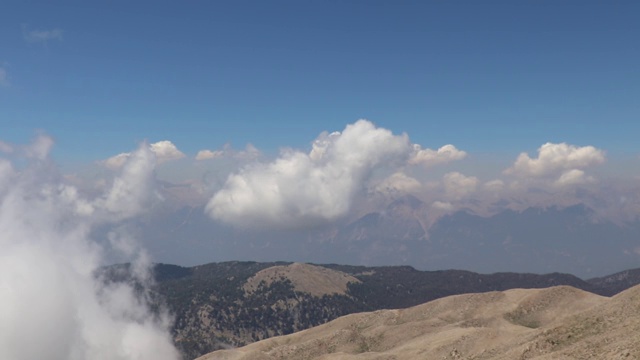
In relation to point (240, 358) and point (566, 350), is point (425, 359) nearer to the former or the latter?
point (566, 350)

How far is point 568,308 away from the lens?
182125mm

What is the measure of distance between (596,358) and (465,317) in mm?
114499

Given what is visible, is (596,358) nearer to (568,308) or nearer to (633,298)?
(633,298)

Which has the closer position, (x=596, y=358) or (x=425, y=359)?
(x=596, y=358)

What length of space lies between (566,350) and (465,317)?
333 feet

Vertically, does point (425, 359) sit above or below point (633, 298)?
below

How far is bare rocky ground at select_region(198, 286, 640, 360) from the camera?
97.9 metres

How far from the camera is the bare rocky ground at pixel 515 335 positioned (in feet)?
321

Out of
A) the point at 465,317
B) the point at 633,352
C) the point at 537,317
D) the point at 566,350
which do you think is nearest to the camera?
the point at 633,352

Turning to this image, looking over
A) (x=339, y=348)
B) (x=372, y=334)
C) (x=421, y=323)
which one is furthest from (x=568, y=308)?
(x=339, y=348)

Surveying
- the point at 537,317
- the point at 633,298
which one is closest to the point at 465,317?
the point at 537,317

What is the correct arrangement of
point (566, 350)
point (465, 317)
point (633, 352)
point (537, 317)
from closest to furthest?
point (633, 352) → point (566, 350) → point (537, 317) → point (465, 317)

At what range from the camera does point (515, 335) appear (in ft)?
463

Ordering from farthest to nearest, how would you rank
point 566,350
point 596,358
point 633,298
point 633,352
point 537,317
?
point 537,317
point 633,298
point 566,350
point 596,358
point 633,352
